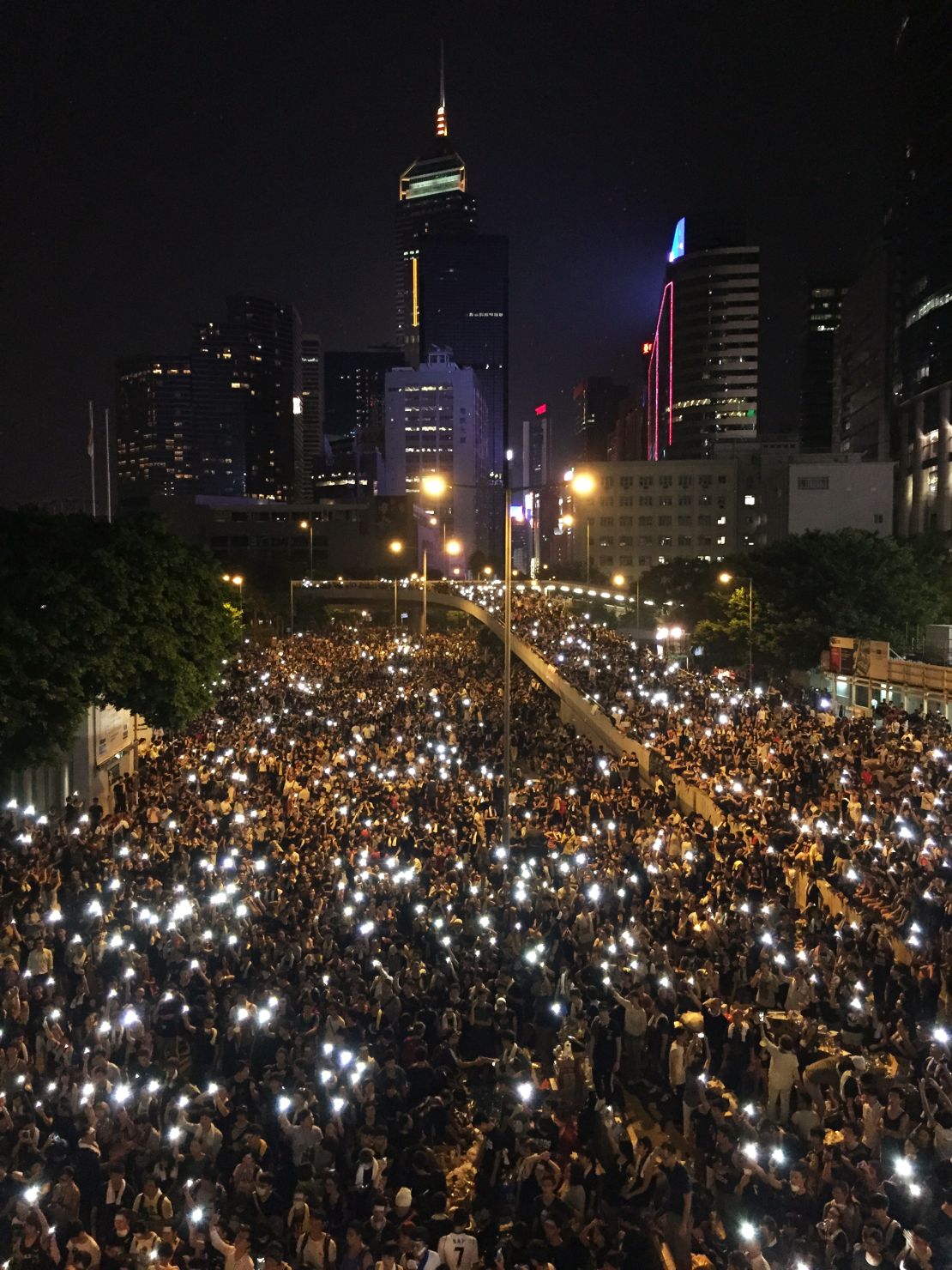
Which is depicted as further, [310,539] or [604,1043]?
[310,539]

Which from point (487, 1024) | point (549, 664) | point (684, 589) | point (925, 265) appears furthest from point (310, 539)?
point (487, 1024)

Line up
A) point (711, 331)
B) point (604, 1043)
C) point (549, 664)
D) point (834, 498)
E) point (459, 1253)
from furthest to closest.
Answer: point (711, 331) < point (834, 498) < point (549, 664) < point (604, 1043) < point (459, 1253)

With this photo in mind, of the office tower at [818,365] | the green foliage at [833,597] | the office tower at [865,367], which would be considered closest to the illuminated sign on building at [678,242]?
the office tower at [818,365]

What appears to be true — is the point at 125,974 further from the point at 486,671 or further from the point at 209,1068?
the point at 486,671

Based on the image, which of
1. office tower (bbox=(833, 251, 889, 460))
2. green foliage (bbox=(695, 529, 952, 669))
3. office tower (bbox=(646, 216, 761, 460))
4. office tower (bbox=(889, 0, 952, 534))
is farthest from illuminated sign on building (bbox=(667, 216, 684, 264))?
green foliage (bbox=(695, 529, 952, 669))

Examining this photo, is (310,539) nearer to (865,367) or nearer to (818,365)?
(865,367)

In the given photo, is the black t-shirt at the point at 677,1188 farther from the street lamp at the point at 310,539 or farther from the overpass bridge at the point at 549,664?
the street lamp at the point at 310,539

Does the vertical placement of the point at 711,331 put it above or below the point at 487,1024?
above

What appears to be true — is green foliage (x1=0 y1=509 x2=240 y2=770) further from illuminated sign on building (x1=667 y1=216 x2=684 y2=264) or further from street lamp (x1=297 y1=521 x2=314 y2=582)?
illuminated sign on building (x1=667 y1=216 x2=684 y2=264)
